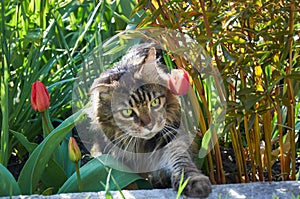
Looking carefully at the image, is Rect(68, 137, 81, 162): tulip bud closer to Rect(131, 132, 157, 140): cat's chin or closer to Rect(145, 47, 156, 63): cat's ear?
Rect(131, 132, 157, 140): cat's chin

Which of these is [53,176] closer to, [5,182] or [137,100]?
[5,182]

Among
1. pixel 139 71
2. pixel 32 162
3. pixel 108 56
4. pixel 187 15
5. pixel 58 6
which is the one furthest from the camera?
pixel 58 6

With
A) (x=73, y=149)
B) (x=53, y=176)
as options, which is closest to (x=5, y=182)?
(x=53, y=176)

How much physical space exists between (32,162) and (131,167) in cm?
40

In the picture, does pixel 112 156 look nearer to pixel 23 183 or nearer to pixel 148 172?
pixel 148 172

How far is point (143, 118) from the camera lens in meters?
Answer: 2.26

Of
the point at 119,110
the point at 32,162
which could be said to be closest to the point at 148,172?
the point at 119,110

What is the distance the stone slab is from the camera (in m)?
2.02

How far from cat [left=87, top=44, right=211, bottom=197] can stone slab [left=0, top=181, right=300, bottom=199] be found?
14 cm

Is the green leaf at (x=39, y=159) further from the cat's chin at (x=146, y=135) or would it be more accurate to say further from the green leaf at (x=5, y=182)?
the cat's chin at (x=146, y=135)

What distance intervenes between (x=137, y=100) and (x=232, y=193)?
50cm

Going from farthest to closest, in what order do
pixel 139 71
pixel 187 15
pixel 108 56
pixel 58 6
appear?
1. pixel 58 6
2. pixel 108 56
3. pixel 139 71
4. pixel 187 15

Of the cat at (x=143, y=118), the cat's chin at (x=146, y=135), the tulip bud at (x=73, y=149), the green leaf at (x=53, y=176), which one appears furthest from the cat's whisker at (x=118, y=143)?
the tulip bud at (x=73, y=149)

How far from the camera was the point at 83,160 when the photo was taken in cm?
278
